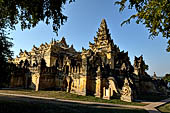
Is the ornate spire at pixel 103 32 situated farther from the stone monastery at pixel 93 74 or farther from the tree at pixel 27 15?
the tree at pixel 27 15

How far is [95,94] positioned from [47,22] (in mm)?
12184

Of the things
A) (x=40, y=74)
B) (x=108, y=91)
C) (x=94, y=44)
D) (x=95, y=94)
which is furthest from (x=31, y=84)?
(x=94, y=44)

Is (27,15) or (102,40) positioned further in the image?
(102,40)

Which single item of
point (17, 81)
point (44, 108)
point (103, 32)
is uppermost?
point (103, 32)

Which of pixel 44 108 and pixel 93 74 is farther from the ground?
pixel 93 74

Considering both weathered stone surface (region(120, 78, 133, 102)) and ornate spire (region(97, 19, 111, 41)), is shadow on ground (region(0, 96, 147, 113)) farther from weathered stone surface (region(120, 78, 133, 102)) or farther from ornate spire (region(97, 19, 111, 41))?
ornate spire (region(97, 19, 111, 41))

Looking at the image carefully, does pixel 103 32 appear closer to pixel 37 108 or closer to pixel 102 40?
pixel 102 40

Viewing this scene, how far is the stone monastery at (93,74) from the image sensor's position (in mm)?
18688

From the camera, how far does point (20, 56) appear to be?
4681 centimetres

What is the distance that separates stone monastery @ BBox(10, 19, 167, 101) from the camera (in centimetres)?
1869

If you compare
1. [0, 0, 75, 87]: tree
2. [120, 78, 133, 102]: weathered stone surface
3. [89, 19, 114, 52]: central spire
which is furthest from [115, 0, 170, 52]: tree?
[89, 19, 114, 52]: central spire

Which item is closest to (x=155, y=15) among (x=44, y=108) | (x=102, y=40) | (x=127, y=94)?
(x=44, y=108)

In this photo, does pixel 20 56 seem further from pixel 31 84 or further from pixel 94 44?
pixel 94 44

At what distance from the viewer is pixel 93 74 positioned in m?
19.8
